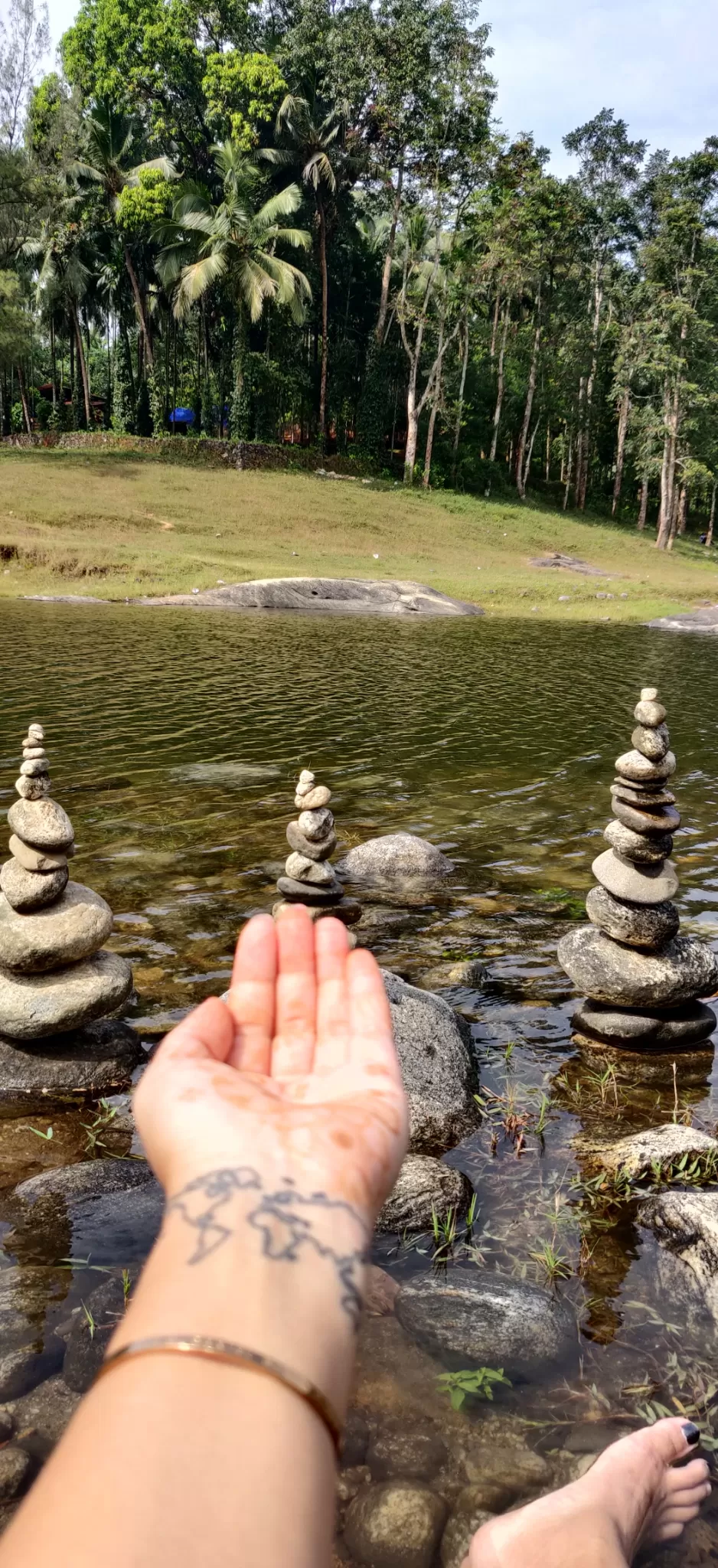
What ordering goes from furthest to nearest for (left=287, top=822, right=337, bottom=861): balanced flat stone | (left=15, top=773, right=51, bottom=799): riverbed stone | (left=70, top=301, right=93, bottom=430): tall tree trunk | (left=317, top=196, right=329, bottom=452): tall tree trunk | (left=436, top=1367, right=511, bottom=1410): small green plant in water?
(left=317, top=196, right=329, bottom=452): tall tree trunk, (left=70, top=301, right=93, bottom=430): tall tree trunk, (left=287, top=822, right=337, bottom=861): balanced flat stone, (left=15, top=773, right=51, bottom=799): riverbed stone, (left=436, top=1367, right=511, bottom=1410): small green plant in water

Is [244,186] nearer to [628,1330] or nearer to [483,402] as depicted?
[483,402]

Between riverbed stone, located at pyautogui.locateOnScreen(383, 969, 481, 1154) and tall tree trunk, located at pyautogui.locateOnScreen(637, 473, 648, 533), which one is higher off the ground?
tall tree trunk, located at pyautogui.locateOnScreen(637, 473, 648, 533)

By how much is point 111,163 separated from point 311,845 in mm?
67933

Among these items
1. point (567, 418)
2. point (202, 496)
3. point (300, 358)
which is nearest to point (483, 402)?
point (567, 418)

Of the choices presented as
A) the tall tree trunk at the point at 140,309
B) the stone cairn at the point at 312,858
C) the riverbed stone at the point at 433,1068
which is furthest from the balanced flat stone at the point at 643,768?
the tall tree trunk at the point at 140,309

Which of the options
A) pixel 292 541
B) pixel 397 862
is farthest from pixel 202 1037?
pixel 292 541

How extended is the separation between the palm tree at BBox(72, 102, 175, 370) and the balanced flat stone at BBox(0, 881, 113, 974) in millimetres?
65100

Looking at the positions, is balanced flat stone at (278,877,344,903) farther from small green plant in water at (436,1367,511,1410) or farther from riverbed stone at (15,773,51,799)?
small green plant in water at (436,1367,511,1410)

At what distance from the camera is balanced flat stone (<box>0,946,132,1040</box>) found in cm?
605

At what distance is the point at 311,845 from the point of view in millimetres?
8203

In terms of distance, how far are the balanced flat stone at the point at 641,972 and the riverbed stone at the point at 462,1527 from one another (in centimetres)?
385

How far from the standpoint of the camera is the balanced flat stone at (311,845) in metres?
8.19

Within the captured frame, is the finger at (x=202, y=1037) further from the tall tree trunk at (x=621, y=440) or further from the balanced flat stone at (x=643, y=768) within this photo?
the tall tree trunk at (x=621, y=440)

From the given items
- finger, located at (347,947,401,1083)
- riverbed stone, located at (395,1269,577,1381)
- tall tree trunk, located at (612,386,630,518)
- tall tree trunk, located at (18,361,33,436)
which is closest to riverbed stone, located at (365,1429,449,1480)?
riverbed stone, located at (395,1269,577,1381)
